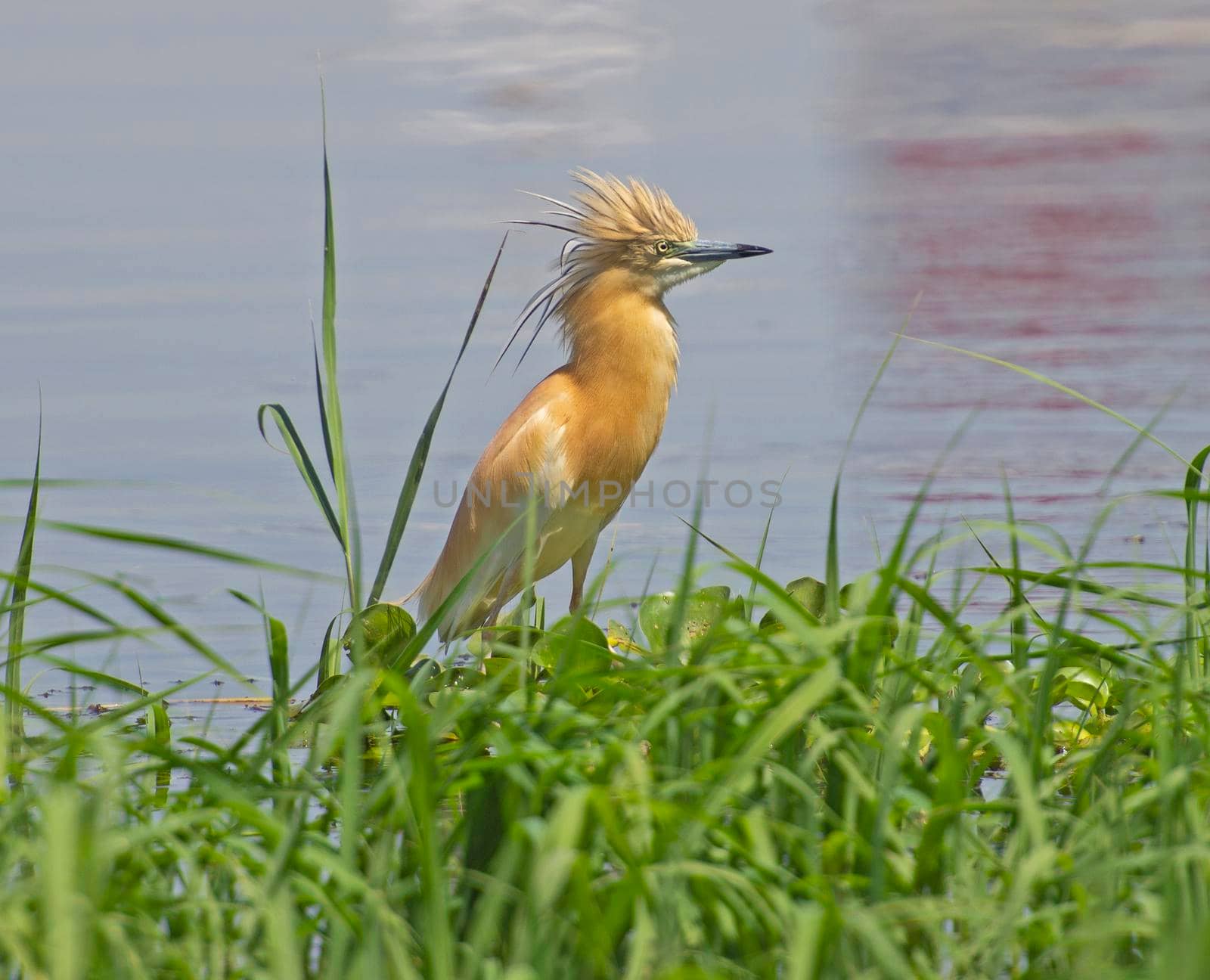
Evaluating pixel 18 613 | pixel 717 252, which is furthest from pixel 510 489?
pixel 18 613

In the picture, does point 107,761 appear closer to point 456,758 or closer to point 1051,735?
point 456,758

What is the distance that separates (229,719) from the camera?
9.50 ft

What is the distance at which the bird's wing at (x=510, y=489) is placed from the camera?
373 cm

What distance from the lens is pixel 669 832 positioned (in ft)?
4.24

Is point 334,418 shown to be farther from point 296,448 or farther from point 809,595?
point 809,595

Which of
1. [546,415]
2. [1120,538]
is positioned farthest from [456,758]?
[1120,538]

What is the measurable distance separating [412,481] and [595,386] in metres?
1.17

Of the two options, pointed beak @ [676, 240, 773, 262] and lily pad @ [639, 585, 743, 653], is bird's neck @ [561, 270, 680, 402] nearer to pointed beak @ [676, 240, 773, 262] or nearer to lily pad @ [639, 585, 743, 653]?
pointed beak @ [676, 240, 773, 262]

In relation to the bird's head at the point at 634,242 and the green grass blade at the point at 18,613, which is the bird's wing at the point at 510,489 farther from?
the green grass blade at the point at 18,613

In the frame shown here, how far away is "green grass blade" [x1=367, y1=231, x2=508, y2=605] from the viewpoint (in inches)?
110

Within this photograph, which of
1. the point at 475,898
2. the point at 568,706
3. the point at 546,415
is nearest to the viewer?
the point at 475,898

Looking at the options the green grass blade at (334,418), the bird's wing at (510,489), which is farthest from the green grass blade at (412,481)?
the bird's wing at (510,489)

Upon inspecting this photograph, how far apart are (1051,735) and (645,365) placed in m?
2.24

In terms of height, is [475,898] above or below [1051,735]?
below
